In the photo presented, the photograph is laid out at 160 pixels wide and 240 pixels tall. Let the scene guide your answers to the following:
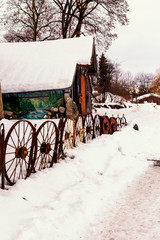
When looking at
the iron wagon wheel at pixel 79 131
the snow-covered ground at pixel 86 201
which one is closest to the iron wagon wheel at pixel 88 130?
the iron wagon wheel at pixel 79 131

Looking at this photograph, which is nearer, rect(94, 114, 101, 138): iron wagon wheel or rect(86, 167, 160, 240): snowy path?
rect(86, 167, 160, 240): snowy path

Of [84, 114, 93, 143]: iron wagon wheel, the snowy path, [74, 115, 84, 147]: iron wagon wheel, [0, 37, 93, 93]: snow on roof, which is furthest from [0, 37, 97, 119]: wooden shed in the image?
the snowy path

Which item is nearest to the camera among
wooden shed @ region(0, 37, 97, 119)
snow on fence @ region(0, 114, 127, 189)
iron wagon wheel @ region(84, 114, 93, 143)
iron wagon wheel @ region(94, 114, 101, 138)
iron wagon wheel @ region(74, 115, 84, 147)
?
snow on fence @ region(0, 114, 127, 189)

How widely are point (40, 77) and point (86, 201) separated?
9.78 m

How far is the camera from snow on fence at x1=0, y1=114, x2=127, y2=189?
11.3ft

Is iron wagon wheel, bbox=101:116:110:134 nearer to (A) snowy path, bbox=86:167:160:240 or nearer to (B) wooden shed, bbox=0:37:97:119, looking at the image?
(A) snowy path, bbox=86:167:160:240

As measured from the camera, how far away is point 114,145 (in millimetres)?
5875

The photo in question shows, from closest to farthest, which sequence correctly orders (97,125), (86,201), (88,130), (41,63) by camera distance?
1. (86,201)
2. (88,130)
3. (97,125)
4. (41,63)

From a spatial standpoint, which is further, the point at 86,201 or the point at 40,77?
the point at 40,77

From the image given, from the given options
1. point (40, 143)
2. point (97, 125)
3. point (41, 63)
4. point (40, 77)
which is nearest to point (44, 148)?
point (40, 143)

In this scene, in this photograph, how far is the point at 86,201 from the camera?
325 centimetres

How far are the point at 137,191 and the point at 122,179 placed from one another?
0.54m

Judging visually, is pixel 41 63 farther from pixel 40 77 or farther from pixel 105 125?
pixel 105 125

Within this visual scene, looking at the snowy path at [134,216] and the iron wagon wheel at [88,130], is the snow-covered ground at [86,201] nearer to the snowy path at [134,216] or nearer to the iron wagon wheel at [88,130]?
the snowy path at [134,216]
